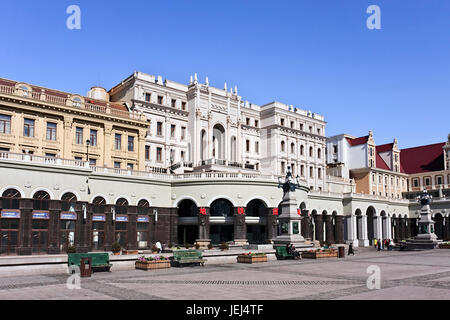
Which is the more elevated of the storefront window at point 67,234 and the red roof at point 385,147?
the red roof at point 385,147

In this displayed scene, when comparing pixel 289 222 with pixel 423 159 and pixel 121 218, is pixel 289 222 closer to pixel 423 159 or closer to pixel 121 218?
pixel 121 218

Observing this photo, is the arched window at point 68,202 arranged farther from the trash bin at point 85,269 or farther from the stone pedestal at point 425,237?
the stone pedestal at point 425,237

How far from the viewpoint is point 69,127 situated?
5119 centimetres

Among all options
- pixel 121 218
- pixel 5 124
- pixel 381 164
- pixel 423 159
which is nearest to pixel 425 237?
pixel 121 218

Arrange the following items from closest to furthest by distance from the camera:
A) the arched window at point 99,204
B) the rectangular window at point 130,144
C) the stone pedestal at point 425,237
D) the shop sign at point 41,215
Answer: the shop sign at point 41,215, the arched window at point 99,204, the stone pedestal at point 425,237, the rectangular window at point 130,144

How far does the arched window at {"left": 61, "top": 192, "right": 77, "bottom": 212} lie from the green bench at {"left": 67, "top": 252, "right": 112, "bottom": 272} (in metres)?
19.5

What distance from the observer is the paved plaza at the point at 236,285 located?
16797 mm

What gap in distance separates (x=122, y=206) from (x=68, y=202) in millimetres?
7331

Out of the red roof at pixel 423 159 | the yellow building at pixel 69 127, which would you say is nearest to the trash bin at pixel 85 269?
the yellow building at pixel 69 127

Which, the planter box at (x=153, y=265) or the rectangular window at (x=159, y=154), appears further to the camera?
the rectangular window at (x=159, y=154)

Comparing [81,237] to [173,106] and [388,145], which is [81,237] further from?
[388,145]

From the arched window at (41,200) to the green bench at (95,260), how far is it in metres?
19.0

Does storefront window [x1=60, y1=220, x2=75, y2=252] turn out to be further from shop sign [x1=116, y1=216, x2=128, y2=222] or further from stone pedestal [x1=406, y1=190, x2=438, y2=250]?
stone pedestal [x1=406, y1=190, x2=438, y2=250]

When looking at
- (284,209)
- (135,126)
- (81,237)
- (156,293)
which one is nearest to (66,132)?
(135,126)
